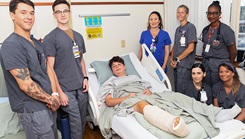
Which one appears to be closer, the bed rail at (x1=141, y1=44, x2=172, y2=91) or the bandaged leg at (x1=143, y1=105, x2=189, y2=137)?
the bandaged leg at (x1=143, y1=105, x2=189, y2=137)

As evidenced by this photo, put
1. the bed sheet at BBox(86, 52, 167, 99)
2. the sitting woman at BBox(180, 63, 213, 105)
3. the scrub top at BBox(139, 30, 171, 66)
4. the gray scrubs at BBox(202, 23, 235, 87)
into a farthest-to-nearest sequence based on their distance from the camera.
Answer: the scrub top at BBox(139, 30, 171, 66) → the bed sheet at BBox(86, 52, 167, 99) → the gray scrubs at BBox(202, 23, 235, 87) → the sitting woman at BBox(180, 63, 213, 105)

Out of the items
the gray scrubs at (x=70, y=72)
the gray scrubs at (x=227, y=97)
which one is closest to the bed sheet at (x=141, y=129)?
the gray scrubs at (x=227, y=97)

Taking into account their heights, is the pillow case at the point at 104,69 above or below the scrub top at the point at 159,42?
below

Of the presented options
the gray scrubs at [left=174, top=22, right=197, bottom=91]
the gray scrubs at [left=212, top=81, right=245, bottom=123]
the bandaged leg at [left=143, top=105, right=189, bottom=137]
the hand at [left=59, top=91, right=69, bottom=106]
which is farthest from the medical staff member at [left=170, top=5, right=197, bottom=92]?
the hand at [left=59, top=91, right=69, bottom=106]

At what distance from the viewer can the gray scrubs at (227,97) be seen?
1870 mm

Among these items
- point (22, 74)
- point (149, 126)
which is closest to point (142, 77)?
point (149, 126)

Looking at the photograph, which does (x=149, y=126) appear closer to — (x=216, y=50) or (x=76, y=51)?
(x=76, y=51)

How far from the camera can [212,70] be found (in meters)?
2.31

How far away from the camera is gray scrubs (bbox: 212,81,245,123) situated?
6.14 ft

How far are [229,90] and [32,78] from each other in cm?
167

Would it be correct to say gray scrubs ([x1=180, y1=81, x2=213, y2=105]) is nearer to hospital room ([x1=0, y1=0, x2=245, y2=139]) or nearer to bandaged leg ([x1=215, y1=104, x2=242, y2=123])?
hospital room ([x1=0, y1=0, x2=245, y2=139])

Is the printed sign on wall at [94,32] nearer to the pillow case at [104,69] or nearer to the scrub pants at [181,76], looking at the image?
the pillow case at [104,69]

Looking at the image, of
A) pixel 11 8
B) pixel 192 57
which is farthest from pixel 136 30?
pixel 11 8

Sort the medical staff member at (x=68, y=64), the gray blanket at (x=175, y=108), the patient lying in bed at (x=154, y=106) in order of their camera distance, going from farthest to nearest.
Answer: the medical staff member at (x=68, y=64) → the gray blanket at (x=175, y=108) → the patient lying in bed at (x=154, y=106)
